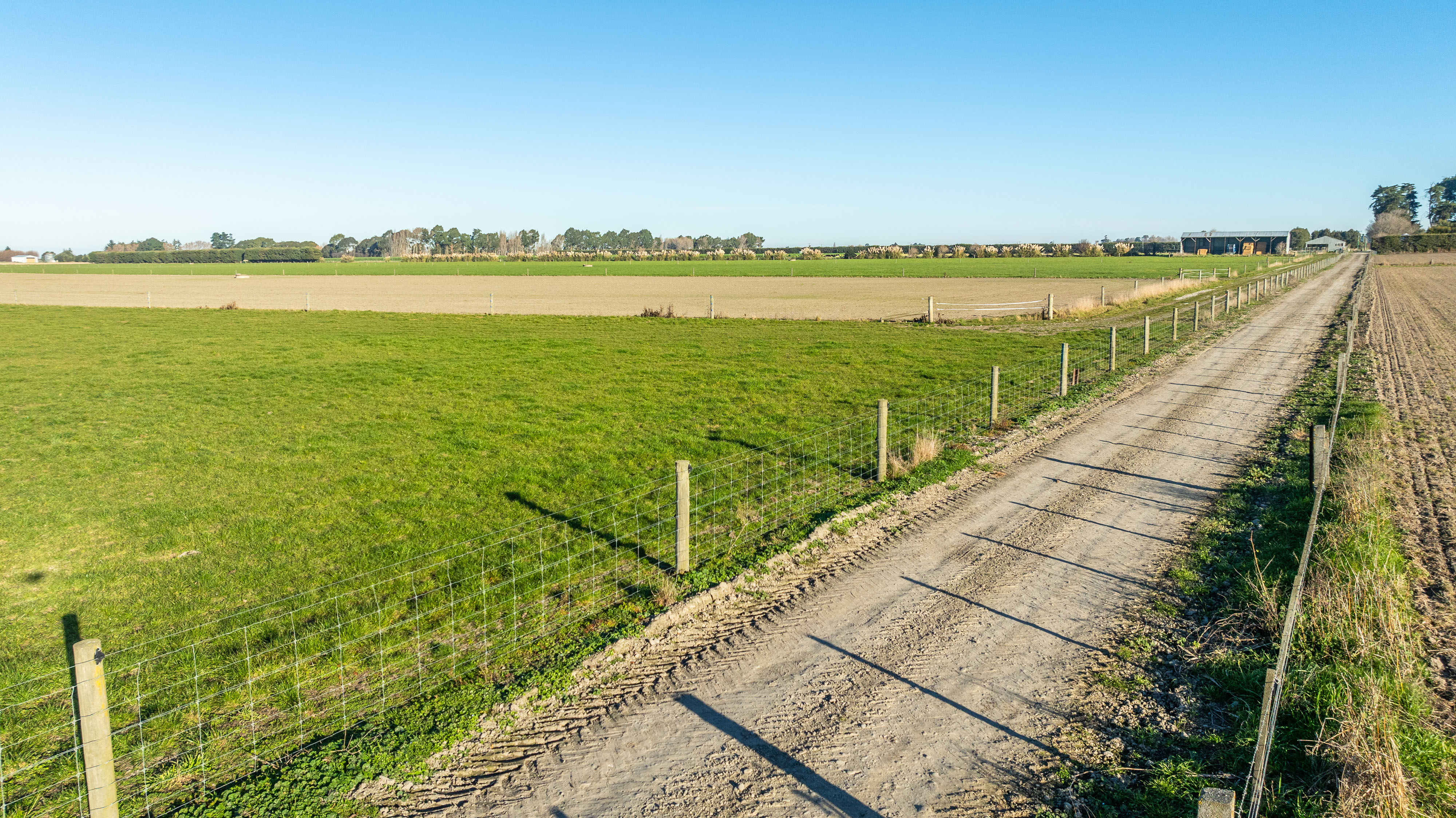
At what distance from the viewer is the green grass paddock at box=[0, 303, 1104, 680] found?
9430 mm

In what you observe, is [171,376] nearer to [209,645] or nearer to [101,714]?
[209,645]

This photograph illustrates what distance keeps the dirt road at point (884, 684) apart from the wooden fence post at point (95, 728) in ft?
5.35

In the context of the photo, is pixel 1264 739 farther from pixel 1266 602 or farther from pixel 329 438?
pixel 329 438

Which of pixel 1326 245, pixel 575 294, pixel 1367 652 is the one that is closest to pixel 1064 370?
pixel 1367 652

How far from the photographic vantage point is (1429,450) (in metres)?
13.5

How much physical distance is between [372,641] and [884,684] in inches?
183

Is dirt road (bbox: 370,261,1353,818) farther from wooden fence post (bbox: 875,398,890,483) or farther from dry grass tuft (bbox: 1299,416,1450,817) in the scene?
dry grass tuft (bbox: 1299,416,1450,817)

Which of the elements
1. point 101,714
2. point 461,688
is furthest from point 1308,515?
point 101,714

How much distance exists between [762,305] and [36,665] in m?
49.9

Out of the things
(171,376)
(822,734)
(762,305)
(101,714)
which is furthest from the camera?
(762,305)

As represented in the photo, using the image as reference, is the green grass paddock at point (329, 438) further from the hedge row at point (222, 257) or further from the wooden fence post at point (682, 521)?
the hedge row at point (222, 257)

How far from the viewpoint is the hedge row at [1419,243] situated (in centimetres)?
14375

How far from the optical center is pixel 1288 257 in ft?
453

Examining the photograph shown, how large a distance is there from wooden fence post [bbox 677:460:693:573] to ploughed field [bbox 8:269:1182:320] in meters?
34.5
